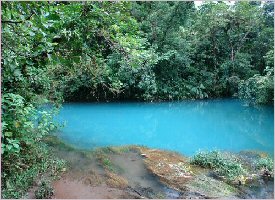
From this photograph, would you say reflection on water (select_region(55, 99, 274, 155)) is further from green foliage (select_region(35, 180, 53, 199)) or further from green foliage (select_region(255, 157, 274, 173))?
green foliage (select_region(35, 180, 53, 199))

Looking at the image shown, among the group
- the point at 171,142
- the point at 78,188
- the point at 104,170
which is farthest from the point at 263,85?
the point at 78,188

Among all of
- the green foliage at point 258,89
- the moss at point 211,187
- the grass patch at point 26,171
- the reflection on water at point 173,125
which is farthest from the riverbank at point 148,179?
the green foliage at point 258,89

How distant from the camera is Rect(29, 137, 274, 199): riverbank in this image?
474 cm

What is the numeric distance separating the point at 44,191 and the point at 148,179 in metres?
1.79

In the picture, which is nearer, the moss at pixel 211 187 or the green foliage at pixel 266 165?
the moss at pixel 211 187

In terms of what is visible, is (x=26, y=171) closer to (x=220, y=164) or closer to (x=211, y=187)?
(x=211, y=187)

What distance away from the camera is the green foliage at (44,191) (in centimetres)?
412

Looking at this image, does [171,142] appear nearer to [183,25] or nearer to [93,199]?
[93,199]

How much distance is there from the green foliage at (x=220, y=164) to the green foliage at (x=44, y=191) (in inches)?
109

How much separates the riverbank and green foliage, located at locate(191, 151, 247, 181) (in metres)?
0.07

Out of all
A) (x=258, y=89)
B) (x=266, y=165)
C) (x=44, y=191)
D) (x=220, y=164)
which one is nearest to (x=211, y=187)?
(x=220, y=164)

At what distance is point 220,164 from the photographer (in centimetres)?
584

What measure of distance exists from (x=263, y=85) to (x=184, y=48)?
5182 millimetres

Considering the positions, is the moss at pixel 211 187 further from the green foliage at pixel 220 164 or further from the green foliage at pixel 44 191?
the green foliage at pixel 44 191
